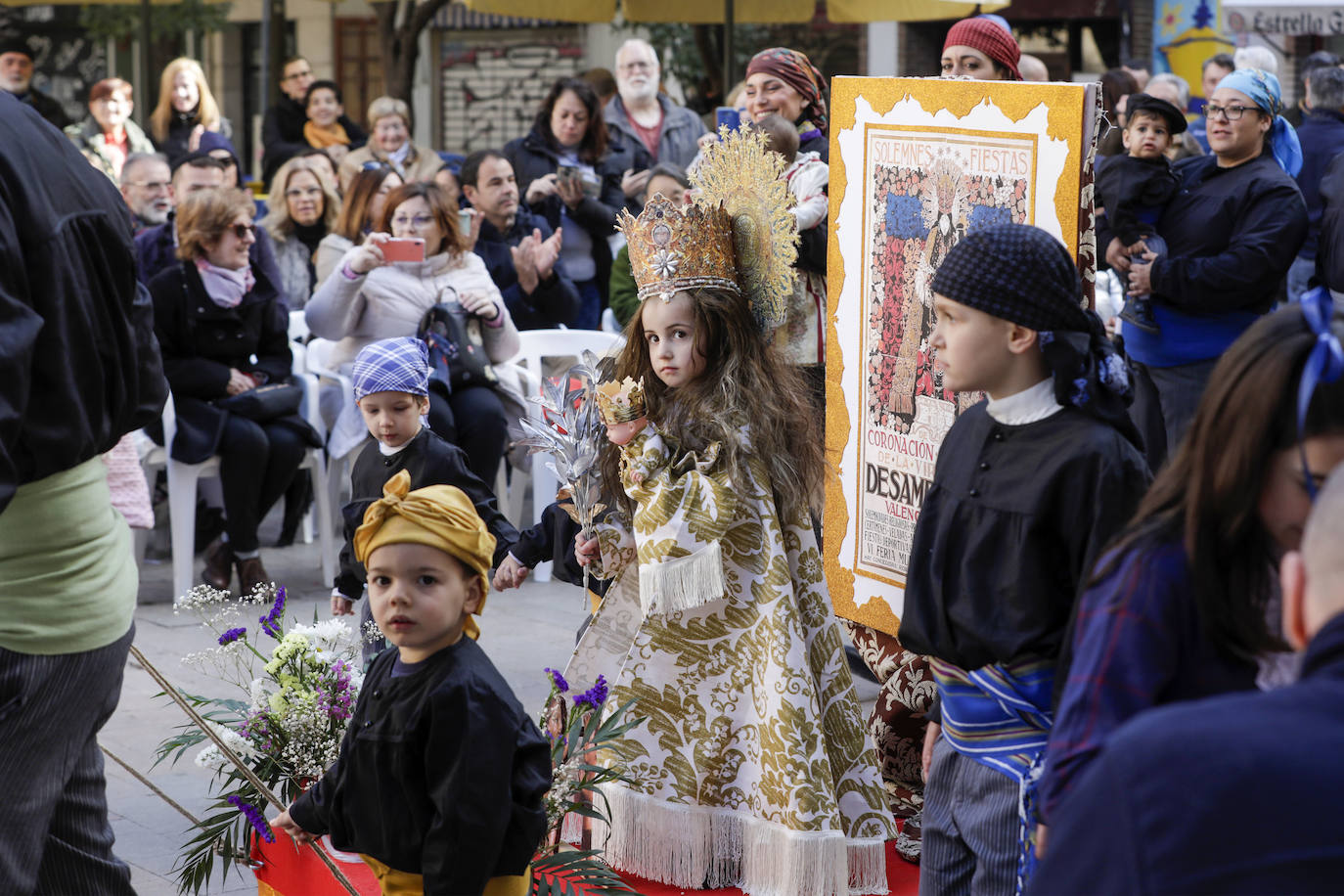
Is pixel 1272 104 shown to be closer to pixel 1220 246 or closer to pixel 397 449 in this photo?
pixel 1220 246

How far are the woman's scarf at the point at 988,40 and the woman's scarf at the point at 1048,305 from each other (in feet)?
7.65

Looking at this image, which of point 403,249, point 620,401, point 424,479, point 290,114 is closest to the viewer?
point 620,401

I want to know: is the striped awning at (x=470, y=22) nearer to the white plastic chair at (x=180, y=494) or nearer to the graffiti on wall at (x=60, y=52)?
the graffiti on wall at (x=60, y=52)

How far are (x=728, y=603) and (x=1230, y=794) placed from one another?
2564 mm

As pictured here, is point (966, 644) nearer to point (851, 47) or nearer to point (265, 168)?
point (265, 168)

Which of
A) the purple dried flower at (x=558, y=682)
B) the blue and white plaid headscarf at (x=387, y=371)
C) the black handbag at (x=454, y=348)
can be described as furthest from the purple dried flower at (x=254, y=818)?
the black handbag at (x=454, y=348)

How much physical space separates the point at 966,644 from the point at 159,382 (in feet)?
4.82

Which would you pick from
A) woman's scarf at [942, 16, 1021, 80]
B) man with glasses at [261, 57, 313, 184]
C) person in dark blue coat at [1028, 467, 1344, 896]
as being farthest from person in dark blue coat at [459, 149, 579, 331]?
person in dark blue coat at [1028, 467, 1344, 896]

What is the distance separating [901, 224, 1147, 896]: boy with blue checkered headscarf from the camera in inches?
103

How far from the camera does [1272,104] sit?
600cm

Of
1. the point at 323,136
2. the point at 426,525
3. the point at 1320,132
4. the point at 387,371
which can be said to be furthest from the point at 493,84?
the point at 426,525

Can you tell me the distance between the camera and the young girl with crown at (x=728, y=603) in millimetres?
3637

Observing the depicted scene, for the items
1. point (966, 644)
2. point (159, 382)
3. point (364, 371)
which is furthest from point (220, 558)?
point (966, 644)

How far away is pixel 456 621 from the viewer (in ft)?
8.95
